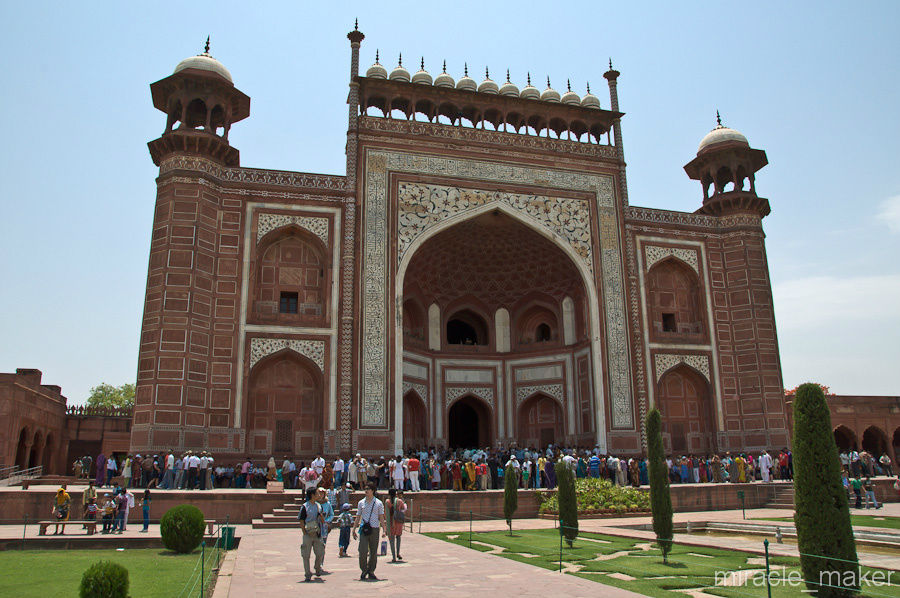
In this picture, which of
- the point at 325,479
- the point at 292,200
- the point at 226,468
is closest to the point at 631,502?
the point at 325,479

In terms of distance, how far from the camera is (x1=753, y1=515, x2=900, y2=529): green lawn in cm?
1082

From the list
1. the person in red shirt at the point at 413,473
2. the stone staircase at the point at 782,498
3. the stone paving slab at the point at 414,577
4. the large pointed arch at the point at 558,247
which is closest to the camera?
the stone paving slab at the point at 414,577

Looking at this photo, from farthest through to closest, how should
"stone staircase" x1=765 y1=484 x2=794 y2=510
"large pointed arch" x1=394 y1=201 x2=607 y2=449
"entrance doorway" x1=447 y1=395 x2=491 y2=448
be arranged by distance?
"entrance doorway" x1=447 y1=395 x2=491 y2=448, "large pointed arch" x1=394 y1=201 x2=607 y2=449, "stone staircase" x1=765 y1=484 x2=794 y2=510

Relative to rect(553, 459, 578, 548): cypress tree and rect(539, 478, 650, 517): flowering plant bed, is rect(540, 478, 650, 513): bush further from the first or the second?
rect(553, 459, 578, 548): cypress tree

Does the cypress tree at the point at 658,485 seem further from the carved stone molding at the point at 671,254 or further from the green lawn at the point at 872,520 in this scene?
the carved stone molding at the point at 671,254

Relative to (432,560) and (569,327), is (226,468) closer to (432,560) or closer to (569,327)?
(432,560)

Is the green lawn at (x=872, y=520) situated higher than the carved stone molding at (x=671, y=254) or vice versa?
the carved stone molding at (x=671, y=254)

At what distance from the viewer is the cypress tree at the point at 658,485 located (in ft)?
27.6

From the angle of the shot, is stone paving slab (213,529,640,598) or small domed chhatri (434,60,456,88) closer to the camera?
stone paving slab (213,529,640,598)

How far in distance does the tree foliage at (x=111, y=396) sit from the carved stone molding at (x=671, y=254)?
91.8 feet

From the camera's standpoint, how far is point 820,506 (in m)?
5.89

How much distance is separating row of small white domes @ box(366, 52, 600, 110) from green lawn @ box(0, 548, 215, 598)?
46.1 ft

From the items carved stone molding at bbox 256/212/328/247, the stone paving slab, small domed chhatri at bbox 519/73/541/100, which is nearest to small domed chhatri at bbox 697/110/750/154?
small domed chhatri at bbox 519/73/541/100

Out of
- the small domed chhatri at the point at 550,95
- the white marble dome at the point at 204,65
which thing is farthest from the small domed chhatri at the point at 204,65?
the small domed chhatri at the point at 550,95
